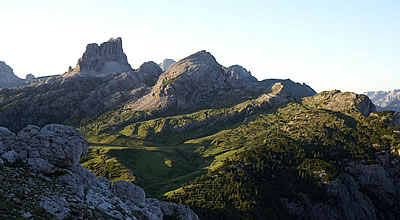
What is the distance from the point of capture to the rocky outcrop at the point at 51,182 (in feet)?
113

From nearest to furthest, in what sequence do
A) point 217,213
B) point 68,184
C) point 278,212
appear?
1. point 68,184
2. point 217,213
3. point 278,212

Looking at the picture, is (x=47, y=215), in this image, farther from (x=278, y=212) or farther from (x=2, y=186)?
(x=278, y=212)

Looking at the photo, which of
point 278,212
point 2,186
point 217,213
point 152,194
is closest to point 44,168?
point 2,186

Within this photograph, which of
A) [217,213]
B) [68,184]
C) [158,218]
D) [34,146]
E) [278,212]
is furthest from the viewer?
[278,212]

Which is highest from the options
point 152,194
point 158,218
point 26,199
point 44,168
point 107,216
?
point 44,168

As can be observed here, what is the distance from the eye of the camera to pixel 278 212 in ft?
626

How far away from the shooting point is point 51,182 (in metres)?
41.8

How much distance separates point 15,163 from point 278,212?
18266 cm

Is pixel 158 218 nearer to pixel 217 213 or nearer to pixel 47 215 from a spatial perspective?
pixel 47 215

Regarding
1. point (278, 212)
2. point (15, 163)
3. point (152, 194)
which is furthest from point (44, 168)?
point (278, 212)

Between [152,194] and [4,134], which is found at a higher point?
[4,134]

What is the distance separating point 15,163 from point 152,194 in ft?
539

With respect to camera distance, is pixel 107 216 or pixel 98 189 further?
pixel 98 189

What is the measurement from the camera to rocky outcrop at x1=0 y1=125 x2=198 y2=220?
113ft
